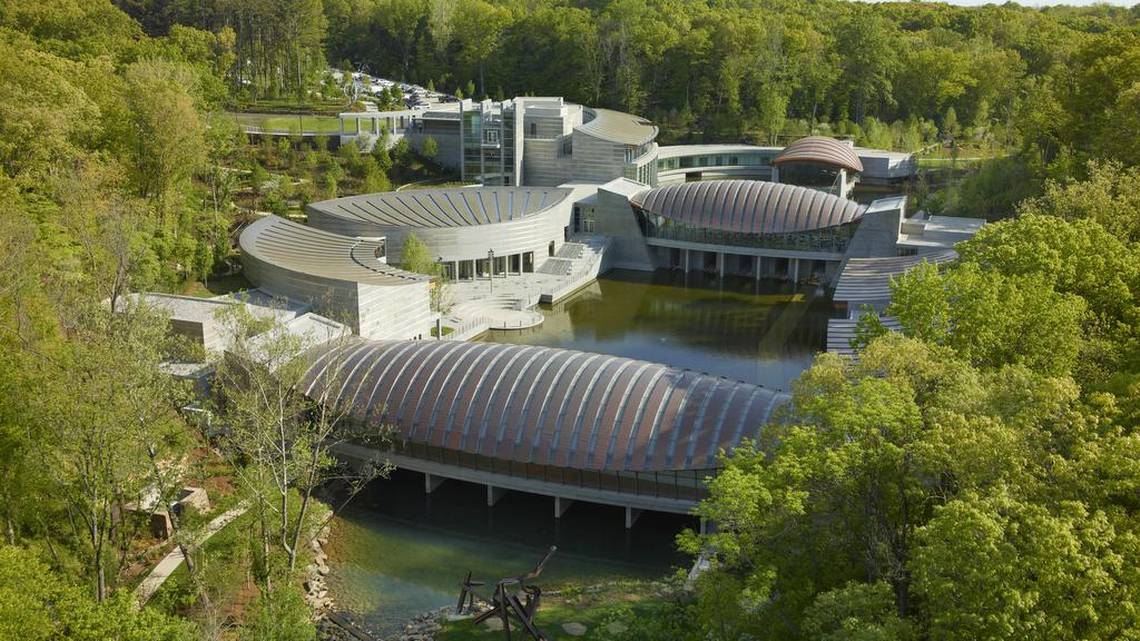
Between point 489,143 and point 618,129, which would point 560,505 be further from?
point 618,129

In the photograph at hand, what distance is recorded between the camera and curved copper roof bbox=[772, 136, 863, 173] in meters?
88.9

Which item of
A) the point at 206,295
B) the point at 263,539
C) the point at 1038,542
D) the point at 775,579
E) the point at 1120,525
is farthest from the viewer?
the point at 206,295

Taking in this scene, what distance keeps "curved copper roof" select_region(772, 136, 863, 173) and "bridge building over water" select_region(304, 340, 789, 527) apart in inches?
2168

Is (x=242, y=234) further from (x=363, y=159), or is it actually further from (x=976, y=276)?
(x=976, y=276)

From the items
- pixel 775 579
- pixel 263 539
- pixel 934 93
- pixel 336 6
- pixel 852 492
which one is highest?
pixel 336 6

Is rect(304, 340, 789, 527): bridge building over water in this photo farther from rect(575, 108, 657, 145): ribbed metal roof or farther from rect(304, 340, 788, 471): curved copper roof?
rect(575, 108, 657, 145): ribbed metal roof

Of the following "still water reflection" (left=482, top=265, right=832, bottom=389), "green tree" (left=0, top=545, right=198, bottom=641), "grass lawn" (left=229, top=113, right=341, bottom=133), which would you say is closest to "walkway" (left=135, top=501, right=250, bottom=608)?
"green tree" (left=0, top=545, right=198, bottom=641)

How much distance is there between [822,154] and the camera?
89750 mm

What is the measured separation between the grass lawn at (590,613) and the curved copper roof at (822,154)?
63.8 metres

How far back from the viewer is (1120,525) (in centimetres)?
1866

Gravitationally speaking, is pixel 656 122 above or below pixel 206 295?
above

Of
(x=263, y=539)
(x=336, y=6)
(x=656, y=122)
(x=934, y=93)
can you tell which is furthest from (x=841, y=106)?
(x=263, y=539)

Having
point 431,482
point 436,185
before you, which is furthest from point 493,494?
point 436,185

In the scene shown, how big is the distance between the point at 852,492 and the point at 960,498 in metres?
3.20
